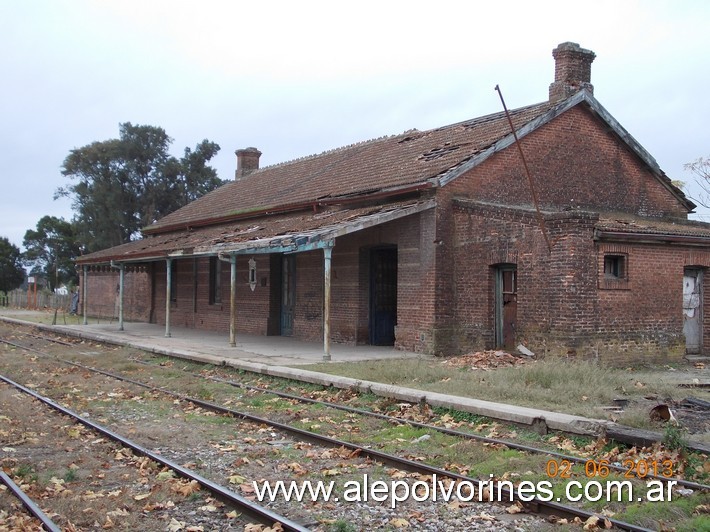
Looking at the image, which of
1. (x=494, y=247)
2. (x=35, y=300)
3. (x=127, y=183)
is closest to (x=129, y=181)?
(x=127, y=183)

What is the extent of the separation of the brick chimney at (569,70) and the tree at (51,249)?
196ft

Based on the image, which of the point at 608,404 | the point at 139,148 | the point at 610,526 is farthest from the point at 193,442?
the point at 139,148

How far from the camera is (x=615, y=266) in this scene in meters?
14.2

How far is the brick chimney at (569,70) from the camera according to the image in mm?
17719

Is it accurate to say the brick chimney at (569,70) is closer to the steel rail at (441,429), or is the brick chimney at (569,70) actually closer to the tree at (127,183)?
the steel rail at (441,429)

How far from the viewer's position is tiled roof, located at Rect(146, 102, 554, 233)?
16.7 metres

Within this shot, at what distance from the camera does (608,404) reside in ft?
30.6

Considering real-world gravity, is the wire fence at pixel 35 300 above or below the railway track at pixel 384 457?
above

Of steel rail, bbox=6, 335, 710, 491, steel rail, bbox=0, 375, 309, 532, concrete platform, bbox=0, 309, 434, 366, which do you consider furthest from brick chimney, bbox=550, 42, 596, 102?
steel rail, bbox=0, 375, 309, 532

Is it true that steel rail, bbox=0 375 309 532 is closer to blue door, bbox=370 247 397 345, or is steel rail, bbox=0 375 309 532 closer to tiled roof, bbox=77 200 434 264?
tiled roof, bbox=77 200 434 264

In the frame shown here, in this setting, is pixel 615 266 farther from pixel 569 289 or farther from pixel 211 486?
pixel 211 486

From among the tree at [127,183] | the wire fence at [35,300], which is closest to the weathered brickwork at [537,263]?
the wire fence at [35,300]

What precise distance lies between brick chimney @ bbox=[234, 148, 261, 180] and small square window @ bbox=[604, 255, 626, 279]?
21.1 m

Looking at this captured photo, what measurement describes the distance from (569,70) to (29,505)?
16.2m
